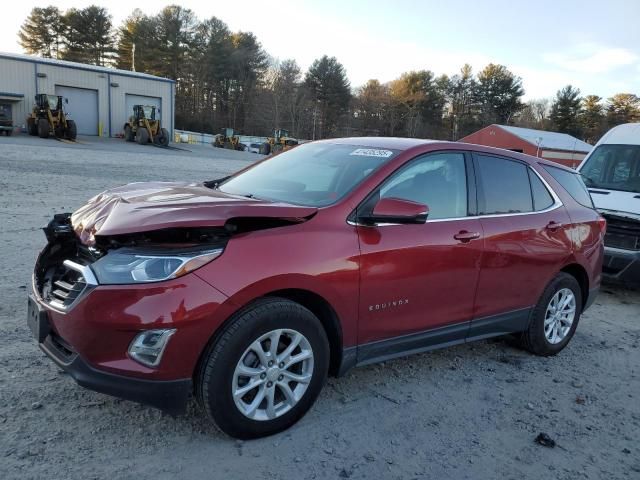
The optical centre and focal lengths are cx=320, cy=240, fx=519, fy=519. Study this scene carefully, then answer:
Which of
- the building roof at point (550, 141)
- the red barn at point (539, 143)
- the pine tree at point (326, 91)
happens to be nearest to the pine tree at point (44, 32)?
the pine tree at point (326, 91)

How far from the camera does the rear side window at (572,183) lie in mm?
4883

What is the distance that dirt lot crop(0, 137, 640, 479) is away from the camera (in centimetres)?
276

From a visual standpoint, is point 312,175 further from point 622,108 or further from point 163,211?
point 622,108

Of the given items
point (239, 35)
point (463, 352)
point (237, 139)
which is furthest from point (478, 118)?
point (463, 352)

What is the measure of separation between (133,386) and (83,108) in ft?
126

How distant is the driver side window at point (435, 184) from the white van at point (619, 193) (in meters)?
3.92

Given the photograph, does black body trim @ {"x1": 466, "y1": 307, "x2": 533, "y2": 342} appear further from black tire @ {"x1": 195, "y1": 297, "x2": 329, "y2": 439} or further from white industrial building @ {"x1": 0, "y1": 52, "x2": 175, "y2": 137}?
white industrial building @ {"x1": 0, "y1": 52, "x2": 175, "y2": 137}

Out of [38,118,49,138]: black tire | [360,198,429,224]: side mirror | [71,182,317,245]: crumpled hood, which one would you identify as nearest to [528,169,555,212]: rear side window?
[360,198,429,224]: side mirror

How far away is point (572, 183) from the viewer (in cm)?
511

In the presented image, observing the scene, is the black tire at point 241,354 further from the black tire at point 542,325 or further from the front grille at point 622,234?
the front grille at point 622,234

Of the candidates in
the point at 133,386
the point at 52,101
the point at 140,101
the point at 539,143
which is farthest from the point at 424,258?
the point at 539,143

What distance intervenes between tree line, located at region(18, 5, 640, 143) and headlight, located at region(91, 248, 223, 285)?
60.8 m

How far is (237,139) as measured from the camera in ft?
144

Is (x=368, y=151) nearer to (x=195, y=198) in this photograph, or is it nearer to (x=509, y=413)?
(x=195, y=198)
